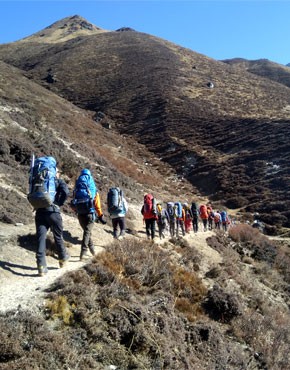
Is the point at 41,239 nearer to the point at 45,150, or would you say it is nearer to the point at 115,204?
the point at 115,204

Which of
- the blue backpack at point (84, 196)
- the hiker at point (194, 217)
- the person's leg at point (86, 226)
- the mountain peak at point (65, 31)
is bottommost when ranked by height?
the hiker at point (194, 217)

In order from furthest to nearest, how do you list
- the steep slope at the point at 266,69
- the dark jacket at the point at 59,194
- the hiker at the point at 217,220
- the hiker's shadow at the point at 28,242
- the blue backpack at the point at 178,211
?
the steep slope at the point at 266,69
the hiker at the point at 217,220
the blue backpack at the point at 178,211
the hiker's shadow at the point at 28,242
the dark jacket at the point at 59,194

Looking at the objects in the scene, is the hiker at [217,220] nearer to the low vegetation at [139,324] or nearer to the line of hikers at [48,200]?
the low vegetation at [139,324]

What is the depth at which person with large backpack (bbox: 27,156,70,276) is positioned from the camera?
6570mm

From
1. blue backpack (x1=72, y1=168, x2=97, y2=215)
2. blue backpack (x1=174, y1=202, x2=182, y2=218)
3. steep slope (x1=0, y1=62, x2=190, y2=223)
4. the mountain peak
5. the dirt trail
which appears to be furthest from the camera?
the mountain peak

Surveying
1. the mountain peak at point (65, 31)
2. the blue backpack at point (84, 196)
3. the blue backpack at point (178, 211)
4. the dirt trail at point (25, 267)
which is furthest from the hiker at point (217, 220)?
the mountain peak at point (65, 31)

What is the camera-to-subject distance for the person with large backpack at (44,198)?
657 centimetres

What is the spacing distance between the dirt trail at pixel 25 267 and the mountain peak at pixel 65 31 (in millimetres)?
99181

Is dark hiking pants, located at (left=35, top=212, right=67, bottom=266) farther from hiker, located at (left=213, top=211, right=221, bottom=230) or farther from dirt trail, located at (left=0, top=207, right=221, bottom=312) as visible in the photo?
hiker, located at (left=213, top=211, right=221, bottom=230)

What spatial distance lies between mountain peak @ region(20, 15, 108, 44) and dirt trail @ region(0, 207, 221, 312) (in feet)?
325

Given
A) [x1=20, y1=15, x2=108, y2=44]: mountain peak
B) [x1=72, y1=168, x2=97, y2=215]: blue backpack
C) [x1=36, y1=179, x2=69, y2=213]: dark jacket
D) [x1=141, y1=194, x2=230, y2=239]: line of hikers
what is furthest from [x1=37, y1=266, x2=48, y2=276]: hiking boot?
[x1=20, y1=15, x2=108, y2=44]: mountain peak

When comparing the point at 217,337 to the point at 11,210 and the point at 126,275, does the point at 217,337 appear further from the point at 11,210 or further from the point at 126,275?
the point at 11,210

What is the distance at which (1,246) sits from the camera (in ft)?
25.1

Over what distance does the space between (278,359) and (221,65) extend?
2898 inches
